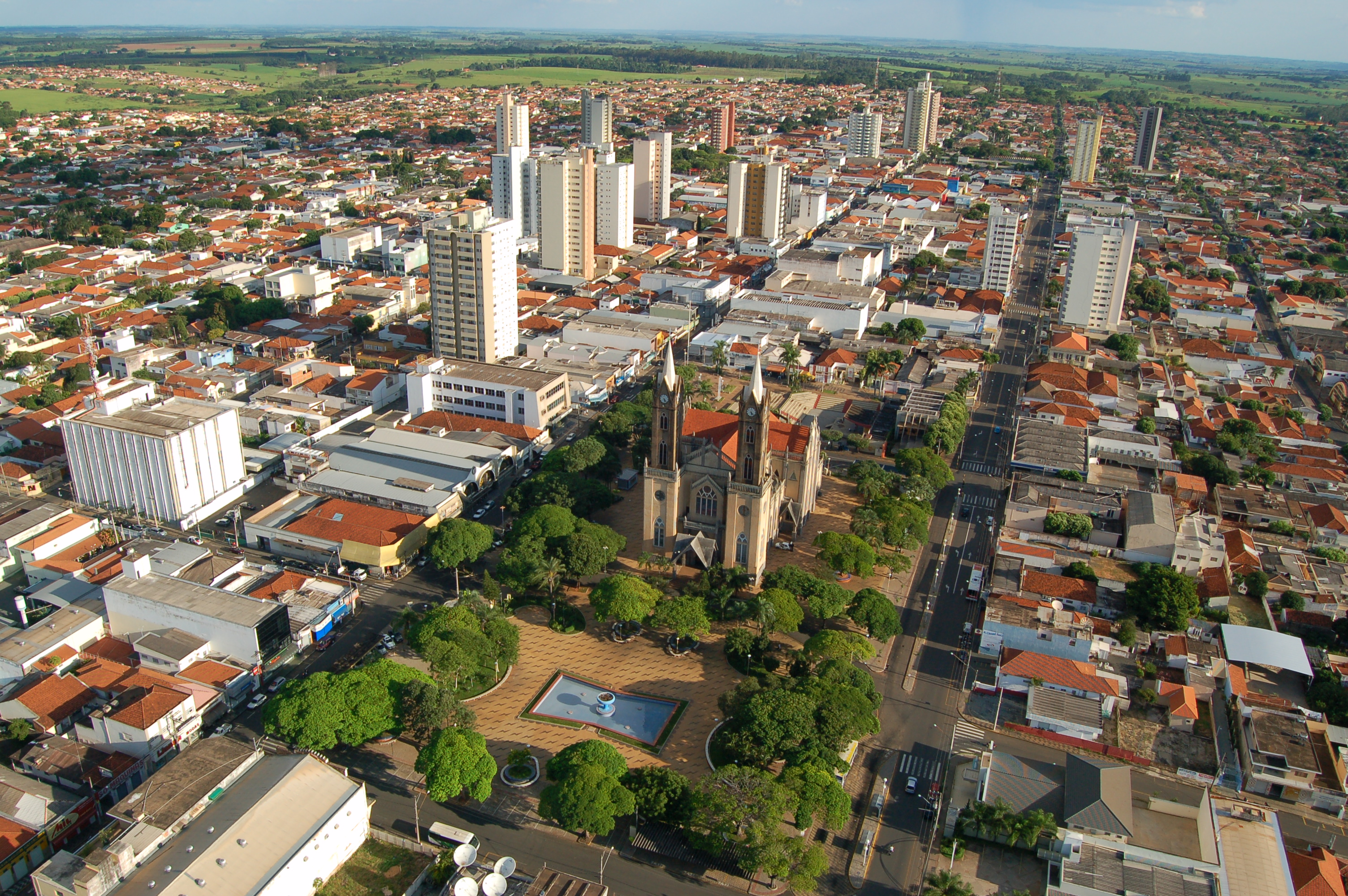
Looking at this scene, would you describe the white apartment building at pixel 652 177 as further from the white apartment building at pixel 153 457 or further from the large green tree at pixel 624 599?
the large green tree at pixel 624 599

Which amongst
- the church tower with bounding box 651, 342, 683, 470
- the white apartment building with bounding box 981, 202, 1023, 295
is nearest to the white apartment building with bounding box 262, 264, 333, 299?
the church tower with bounding box 651, 342, 683, 470

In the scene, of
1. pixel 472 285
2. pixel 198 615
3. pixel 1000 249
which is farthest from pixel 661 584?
pixel 1000 249

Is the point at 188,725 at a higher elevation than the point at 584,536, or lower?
lower

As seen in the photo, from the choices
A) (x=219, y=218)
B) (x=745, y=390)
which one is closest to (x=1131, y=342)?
(x=745, y=390)

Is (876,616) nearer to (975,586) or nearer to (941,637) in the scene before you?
(941,637)

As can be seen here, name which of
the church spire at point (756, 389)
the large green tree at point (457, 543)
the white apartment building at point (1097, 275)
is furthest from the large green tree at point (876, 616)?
the white apartment building at point (1097, 275)

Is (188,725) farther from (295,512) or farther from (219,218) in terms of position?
(219,218)
